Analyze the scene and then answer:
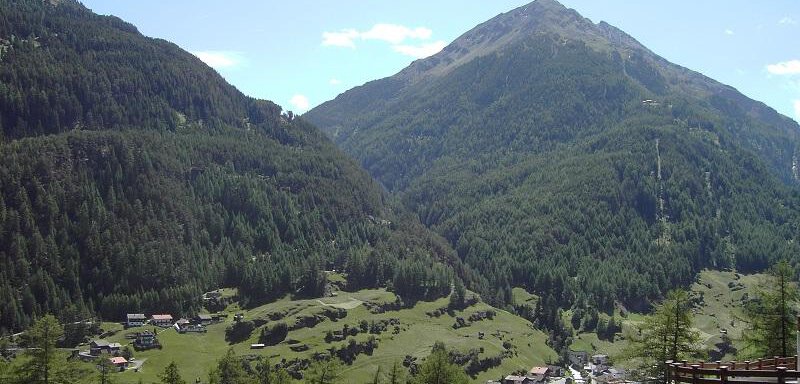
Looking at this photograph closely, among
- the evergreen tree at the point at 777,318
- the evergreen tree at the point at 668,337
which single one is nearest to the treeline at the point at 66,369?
the evergreen tree at the point at 668,337

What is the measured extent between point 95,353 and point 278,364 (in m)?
46.0

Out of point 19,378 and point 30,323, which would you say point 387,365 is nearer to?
point 30,323

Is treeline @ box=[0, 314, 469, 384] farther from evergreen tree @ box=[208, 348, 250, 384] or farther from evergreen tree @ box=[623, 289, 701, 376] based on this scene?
evergreen tree @ box=[623, 289, 701, 376]

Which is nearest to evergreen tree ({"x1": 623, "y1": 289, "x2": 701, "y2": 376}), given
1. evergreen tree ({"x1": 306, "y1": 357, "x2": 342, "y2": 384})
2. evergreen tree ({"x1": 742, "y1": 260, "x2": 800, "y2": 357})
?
evergreen tree ({"x1": 742, "y1": 260, "x2": 800, "y2": 357})

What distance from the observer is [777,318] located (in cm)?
6316

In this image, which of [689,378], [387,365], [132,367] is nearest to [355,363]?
[387,365]

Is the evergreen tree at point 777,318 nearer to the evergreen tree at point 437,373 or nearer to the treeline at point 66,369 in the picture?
the evergreen tree at point 437,373

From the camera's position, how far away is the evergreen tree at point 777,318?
62812 mm

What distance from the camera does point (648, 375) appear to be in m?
69.6

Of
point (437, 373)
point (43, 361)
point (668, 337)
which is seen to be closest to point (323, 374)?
point (437, 373)

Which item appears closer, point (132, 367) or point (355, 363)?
point (132, 367)

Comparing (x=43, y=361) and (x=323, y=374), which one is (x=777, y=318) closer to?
(x=323, y=374)

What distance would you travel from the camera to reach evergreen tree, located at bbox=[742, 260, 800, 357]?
62.8 metres

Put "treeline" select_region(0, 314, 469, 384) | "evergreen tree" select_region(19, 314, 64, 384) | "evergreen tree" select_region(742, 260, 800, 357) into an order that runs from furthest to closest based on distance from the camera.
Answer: "treeline" select_region(0, 314, 469, 384) → "evergreen tree" select_region(19, 314, 64, 384) → "evergreen tree" select_region(742, 260, 800, 357)
